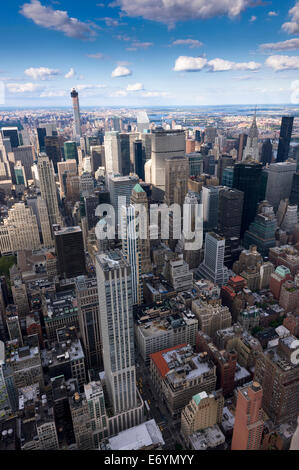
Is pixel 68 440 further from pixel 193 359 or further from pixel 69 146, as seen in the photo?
pixel 69 146

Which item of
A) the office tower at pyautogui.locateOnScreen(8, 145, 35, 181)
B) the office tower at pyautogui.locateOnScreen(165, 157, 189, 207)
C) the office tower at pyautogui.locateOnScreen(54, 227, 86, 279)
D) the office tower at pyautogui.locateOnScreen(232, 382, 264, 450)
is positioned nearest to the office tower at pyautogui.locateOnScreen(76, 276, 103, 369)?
the office tower at pyautogui.locateOnScreen(54, 227, 86, 279)

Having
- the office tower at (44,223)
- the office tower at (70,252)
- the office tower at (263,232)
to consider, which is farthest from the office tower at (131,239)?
the office tower at (263,232)

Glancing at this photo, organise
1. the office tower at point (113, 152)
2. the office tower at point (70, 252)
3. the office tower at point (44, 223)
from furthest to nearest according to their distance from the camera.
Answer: the office tower at point (113, 152), the office tower at point (44, 223), the office tower at point (70, 252)

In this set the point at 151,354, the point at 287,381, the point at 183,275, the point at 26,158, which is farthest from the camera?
the point at 26,158

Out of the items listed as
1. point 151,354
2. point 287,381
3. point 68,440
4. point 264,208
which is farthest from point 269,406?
point 264,208

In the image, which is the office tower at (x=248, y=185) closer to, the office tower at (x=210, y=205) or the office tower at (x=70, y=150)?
the office tower at (x=210, y=205)
